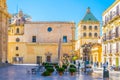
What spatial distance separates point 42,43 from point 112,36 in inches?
776

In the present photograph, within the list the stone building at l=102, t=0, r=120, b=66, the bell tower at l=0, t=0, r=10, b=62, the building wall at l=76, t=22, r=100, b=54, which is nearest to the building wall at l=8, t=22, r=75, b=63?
the stone building at l=102, t=0, r=120, b=66

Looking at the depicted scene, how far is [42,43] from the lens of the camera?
5753 cm

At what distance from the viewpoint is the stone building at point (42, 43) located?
57.4 m

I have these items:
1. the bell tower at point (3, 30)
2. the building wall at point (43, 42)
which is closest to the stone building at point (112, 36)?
the building wall at point (43, 42)

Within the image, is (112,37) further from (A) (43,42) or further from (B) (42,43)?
(A) (43,42)

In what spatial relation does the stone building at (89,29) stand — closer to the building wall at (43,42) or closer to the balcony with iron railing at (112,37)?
the building wall at (43,42)

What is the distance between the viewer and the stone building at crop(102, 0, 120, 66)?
38906 millimetres

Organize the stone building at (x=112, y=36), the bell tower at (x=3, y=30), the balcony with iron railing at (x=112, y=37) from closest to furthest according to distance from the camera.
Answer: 1. the stone building at (x=112, y=36)
2. the balcony with iron railing at (x=112, y=37)
3. the bell tower at (x=3, y=30)

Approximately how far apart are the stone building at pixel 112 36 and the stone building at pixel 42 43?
11874mm

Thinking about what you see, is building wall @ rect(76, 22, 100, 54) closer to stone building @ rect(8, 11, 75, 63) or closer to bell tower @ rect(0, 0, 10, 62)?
stone building @ rect(8, 11, 75, 63)

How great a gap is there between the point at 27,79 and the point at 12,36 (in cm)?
4257

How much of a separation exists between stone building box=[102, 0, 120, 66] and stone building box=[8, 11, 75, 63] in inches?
467

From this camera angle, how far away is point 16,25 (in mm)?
64938

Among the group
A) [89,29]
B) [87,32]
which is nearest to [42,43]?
[89,29]
